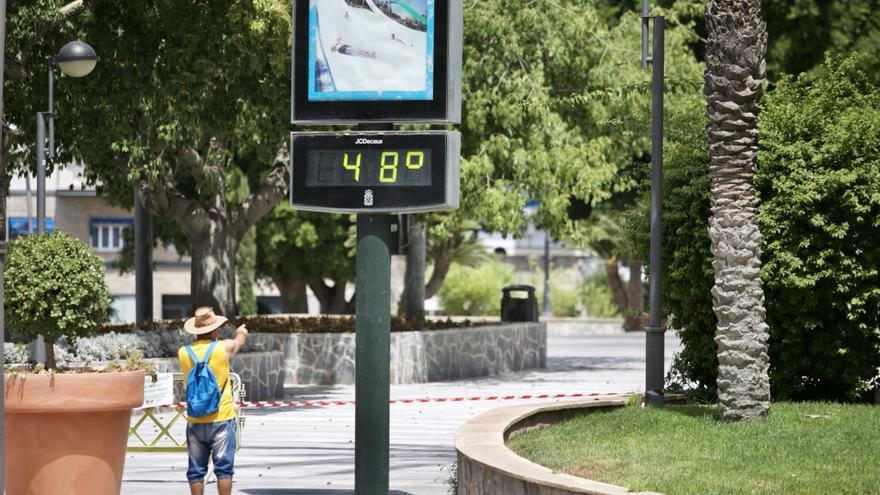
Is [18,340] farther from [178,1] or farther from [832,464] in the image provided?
[832,464]

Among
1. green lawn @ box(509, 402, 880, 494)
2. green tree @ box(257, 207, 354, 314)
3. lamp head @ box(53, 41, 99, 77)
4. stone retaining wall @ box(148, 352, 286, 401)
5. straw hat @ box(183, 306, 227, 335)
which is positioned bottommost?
stone retaining wall @ box(148, 352, 286, 401)

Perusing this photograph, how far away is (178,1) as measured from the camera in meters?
22.1

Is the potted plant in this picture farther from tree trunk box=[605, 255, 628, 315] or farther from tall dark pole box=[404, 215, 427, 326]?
tree trunk box=[605, 255, 628, 315]

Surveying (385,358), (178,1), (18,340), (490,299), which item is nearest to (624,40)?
(178,1)

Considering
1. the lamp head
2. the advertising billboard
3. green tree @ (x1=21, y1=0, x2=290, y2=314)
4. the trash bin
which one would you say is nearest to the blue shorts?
the advertising billboard

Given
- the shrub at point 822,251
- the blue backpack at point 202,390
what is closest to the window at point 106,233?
the shrub at point 822,251

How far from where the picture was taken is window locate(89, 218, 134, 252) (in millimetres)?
65438

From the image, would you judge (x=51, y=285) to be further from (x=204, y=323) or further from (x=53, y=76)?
(x=53, y=76)

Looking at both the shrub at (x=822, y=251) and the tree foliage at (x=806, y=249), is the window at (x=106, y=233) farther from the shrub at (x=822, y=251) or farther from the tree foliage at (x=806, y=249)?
the shrub at (x=822, y=251)

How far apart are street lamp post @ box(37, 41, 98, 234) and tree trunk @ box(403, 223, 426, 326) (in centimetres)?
860

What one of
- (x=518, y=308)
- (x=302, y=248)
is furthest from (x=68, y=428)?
(x=302, y=248)

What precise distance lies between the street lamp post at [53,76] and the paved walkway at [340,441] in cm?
346

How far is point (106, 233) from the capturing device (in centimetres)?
6569

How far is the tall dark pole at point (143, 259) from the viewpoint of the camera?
27.8 m
